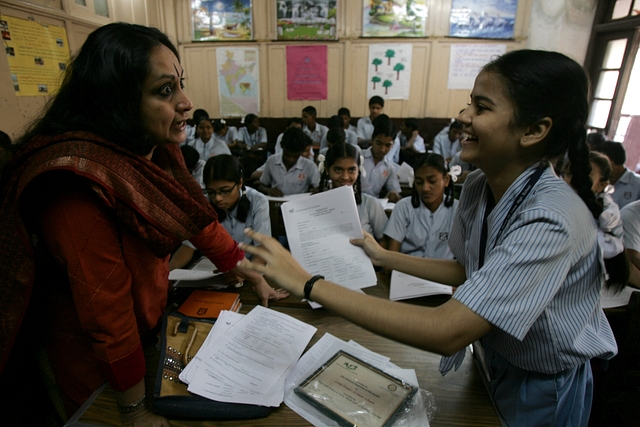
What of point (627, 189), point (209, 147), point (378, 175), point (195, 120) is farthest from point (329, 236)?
point (195, 120)

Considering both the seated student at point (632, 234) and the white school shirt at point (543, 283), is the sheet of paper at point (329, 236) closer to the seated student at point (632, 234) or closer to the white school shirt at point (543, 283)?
the white school shirt at point (543, 283)

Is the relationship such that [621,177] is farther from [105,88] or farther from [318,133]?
[318,133]

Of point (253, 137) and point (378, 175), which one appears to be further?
point (253, 137)

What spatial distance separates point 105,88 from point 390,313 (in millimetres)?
810

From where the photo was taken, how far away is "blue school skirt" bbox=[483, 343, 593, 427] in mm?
849

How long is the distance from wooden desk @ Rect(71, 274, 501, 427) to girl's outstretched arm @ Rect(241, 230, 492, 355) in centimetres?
23

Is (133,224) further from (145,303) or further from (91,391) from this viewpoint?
(91,391)

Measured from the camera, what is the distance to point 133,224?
31.4 inches

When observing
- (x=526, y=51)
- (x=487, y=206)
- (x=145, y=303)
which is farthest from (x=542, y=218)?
(x=145, y=303)

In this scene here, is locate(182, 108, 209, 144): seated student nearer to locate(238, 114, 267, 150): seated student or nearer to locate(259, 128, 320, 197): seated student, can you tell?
locate(238, 114, 267, 150): seated student

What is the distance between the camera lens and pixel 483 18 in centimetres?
621

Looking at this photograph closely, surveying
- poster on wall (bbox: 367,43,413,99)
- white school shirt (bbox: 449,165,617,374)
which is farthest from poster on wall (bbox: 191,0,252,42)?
white school shirt (bbox: 449,165,617,374)

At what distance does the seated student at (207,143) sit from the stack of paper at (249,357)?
14.5 feet

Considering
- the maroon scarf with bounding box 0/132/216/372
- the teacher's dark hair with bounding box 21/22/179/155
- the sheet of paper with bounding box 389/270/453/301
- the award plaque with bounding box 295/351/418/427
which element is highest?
the teacher's dark hair with bounding box 21/22/179/155
